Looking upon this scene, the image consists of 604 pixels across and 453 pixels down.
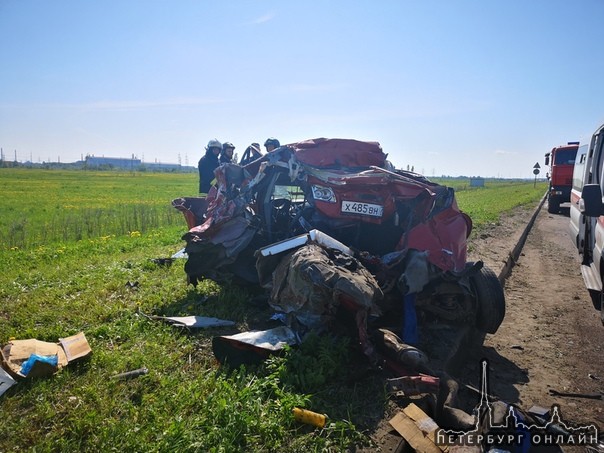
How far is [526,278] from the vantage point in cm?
805

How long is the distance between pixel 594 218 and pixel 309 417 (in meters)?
4.51

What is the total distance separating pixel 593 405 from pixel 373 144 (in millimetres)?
3441

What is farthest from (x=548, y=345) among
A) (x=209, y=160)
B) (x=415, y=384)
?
(x=209, y=160)

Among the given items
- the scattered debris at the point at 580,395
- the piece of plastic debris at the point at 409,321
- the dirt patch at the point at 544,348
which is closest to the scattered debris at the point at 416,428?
the dirt patch at the point at 544,348

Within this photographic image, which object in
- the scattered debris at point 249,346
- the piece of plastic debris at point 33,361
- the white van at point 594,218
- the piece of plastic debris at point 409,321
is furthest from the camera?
the white van at point 594,218

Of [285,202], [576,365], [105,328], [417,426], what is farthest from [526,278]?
[105,328]

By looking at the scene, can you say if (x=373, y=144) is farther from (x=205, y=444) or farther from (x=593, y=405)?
(x=205, y=444)

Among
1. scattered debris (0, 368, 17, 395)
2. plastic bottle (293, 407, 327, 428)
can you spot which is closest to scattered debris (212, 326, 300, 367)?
plastic bottle (293, 407, 327, 428)

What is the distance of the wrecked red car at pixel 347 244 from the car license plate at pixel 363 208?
11 mm

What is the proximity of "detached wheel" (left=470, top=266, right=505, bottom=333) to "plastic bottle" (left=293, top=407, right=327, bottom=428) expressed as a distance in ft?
8.23

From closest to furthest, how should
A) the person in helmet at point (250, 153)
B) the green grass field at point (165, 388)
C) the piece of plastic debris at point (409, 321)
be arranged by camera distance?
the green grass field at point (165, 388) < the piece of plastic debris at point (409, 321) < the person in helmet at point (250, 153)

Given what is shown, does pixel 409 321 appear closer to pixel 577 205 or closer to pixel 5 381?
pixel 5 381

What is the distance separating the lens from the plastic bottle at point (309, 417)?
288 cm

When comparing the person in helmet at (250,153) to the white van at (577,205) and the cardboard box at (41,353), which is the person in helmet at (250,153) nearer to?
the cardboard box at (41,353)
